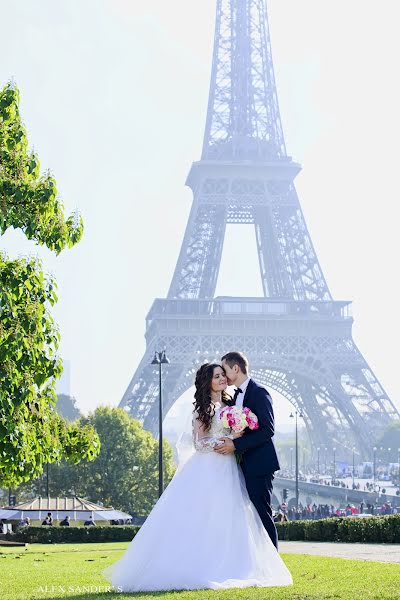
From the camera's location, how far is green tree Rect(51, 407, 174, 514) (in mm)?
65500

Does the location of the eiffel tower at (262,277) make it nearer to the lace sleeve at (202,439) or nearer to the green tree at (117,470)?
the green tree at (117,470)

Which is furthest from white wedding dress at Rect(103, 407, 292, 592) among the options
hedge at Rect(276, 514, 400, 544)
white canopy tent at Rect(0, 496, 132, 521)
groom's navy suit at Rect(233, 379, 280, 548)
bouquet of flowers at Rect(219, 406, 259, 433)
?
white canopy tent at Rect(0, 496, 132, 521)

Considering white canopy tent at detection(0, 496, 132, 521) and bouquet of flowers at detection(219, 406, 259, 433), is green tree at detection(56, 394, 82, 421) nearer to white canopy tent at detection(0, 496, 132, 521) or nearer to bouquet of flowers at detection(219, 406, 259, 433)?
white canopy tent at detection(0, 496, 132, 521)

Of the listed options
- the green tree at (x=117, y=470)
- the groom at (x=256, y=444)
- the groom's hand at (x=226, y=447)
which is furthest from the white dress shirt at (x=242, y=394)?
the green tree at (x=117, y=470)

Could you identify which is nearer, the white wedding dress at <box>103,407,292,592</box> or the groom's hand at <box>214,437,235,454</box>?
the white wedding dress at <box>103,407,292,592</box>

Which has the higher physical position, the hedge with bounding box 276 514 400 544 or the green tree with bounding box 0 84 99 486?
the green tree with bounding box 0 84 99 486

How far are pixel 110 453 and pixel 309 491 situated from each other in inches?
2166

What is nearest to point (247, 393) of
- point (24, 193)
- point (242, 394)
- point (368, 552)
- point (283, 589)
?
point (242, 394)

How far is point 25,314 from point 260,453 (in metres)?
3.03

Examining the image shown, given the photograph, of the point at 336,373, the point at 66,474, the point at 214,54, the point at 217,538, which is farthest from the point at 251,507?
the point at 214,54

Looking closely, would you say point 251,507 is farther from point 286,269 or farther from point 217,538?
point 286,269

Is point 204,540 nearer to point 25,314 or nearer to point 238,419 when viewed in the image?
point 238,419

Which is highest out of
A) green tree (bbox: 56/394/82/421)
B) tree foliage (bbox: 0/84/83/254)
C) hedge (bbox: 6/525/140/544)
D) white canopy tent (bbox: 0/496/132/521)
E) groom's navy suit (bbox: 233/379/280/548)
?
green tree (bbox: 56/394/82/421)

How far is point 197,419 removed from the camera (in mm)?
11945
